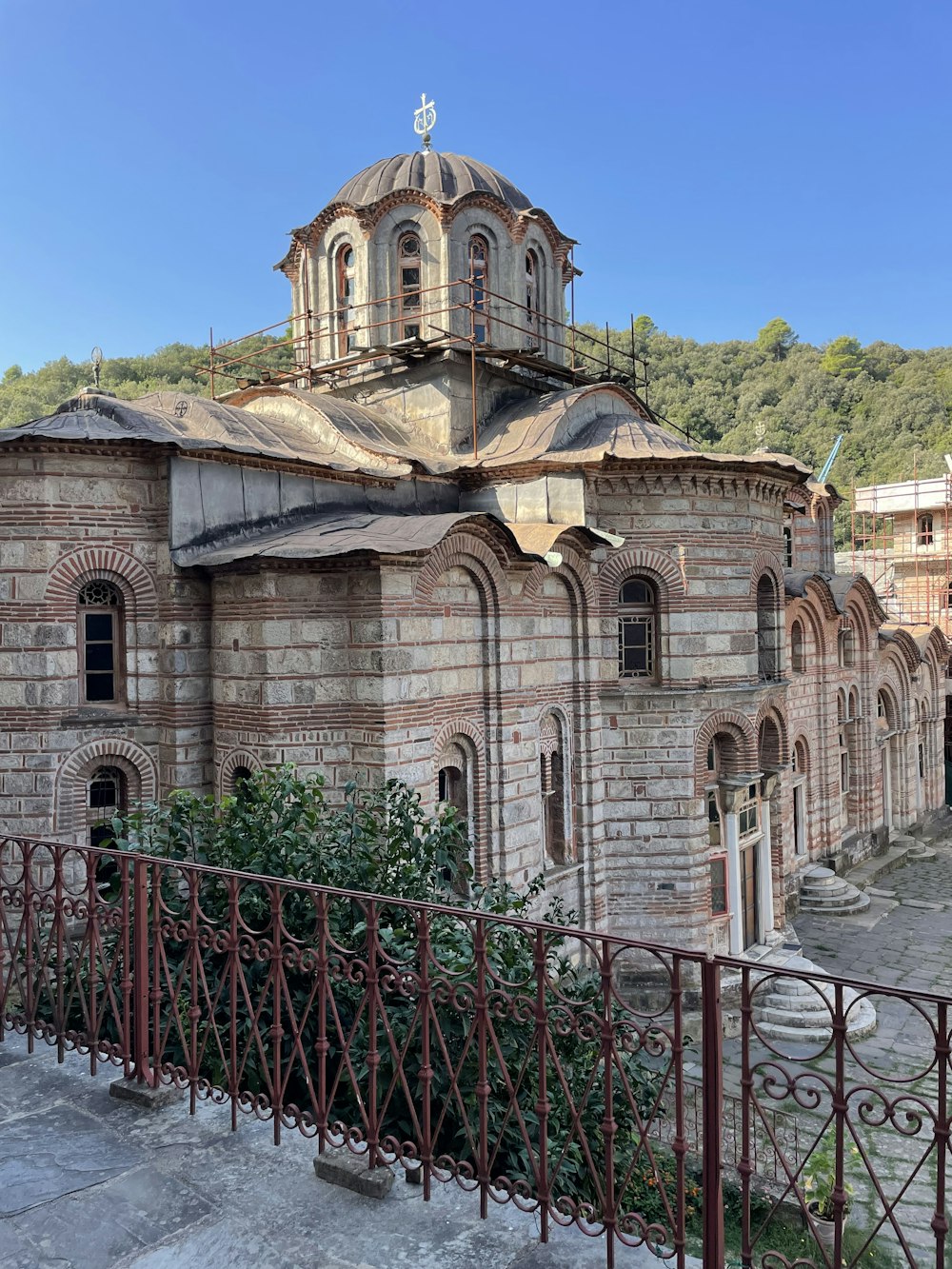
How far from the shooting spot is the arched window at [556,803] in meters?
12.2

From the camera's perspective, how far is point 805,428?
58.0 metres

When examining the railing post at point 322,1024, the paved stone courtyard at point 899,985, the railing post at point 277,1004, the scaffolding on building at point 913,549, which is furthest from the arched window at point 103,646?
the scaffolding on building at point 913,549

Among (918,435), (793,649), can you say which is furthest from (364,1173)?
(918,435)

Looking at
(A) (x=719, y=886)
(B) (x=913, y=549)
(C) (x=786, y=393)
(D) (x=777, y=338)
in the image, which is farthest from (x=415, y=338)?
(D) (x=777, y=338)

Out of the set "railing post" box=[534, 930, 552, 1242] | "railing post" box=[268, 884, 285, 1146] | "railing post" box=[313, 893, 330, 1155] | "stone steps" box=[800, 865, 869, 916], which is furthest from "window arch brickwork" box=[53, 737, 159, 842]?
→ "stone steps" box=[800, 865, 869, 916]

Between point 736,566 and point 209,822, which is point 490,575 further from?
point 209,822

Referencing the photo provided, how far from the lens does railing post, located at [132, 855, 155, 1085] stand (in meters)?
3.98

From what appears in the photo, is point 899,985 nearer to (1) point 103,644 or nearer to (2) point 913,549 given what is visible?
(1) point 103,644

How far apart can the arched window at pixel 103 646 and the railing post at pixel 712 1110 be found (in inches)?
330

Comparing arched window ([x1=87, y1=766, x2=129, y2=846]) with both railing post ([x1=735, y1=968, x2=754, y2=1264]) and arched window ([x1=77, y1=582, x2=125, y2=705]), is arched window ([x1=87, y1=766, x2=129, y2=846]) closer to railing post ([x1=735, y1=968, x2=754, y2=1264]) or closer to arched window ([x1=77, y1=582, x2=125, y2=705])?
arched window ([x1=77, y1=582, x2=125, y2=705])

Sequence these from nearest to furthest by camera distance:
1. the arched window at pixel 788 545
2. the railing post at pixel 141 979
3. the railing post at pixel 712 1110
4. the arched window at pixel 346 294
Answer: the railing post at pixel 712 1110
the railing post at pixel 141 979
the arched window at pixel 346 294
the arched window at pixel 788 545

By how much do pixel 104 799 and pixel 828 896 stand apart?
13136 millimetres

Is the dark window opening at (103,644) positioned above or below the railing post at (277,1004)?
above

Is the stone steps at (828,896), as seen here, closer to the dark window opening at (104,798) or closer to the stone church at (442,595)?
the stone church at (442,595)
